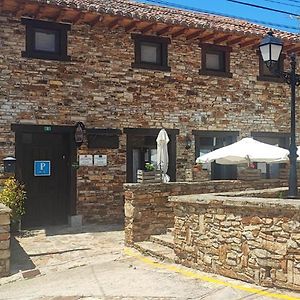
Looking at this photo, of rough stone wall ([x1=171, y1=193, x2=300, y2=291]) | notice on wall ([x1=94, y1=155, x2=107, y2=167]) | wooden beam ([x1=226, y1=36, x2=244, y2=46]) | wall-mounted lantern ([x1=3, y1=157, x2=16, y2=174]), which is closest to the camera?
rough stone wall ([x1=171, y1=193, x2=300, y2=291])

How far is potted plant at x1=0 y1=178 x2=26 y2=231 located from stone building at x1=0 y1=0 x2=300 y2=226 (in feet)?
2.43

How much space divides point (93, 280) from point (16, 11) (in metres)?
7.62

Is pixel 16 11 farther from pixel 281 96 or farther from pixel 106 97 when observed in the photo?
pixel 281 96

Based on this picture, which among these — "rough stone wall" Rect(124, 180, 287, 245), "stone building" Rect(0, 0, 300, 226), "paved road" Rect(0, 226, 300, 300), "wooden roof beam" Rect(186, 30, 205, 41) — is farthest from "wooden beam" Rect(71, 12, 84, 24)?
"paved road" Rect(0, 226, 300, 300)

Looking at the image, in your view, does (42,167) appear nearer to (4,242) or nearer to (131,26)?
(131,26)

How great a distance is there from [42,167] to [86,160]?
1220mm

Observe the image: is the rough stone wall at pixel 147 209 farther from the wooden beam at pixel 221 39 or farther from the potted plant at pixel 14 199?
the wooden beam at pixel 221 39

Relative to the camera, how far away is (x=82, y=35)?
1216cm

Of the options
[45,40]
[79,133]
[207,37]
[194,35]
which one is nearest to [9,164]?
[79,133]

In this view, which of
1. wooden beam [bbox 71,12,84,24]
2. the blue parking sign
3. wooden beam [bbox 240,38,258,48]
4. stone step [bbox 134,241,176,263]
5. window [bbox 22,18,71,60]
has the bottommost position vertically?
stone step [bbox 134,241,176,263]

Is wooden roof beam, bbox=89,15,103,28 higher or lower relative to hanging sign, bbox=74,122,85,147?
higher

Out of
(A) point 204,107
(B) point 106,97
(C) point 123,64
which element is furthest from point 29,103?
(A) point 204,107

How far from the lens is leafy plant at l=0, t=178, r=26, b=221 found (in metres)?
10.4

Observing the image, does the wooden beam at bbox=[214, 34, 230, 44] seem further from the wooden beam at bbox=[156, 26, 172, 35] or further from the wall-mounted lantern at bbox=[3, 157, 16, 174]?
the wall-mounted lantern at bbox=[3, 157, 16, 174]
